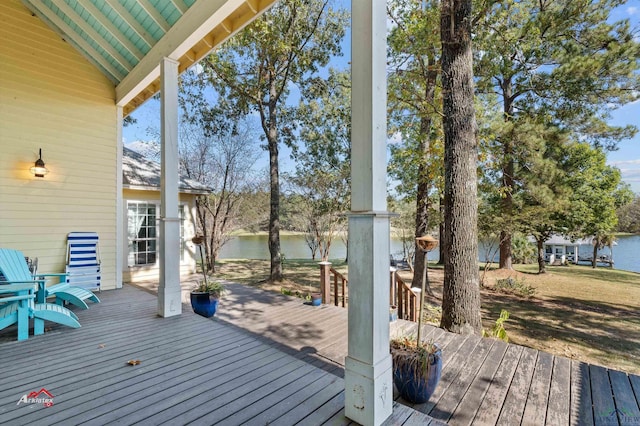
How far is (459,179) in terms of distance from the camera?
4078mm

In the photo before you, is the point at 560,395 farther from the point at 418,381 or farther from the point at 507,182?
the point at 507,182

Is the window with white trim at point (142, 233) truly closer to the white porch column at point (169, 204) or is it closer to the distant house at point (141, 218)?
the distant house at point (141, 218)

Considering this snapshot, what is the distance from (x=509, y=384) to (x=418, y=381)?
2.99ft

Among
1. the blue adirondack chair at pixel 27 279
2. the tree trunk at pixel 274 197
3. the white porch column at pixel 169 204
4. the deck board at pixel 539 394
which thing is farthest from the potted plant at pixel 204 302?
the tree trunk at pixel 274 197

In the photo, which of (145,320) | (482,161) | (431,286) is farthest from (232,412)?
(431,286)

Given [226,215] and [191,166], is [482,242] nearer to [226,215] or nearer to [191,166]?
[226,215]

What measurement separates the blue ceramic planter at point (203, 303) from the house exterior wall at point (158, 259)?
411cm

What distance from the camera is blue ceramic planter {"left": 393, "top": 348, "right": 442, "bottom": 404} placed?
2053 mm

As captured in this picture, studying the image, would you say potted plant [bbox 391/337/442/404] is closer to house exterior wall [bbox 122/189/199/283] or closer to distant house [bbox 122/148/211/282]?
distant house [bbox 122/148/211/282]

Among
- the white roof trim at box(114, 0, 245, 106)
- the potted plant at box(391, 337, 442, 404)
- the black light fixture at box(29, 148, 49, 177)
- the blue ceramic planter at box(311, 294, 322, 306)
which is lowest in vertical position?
the blue ceramic planter at box(311, 294, 322, 306)

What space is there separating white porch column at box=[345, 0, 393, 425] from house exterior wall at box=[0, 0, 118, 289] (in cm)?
559

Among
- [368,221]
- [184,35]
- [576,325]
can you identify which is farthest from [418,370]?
[576,325]

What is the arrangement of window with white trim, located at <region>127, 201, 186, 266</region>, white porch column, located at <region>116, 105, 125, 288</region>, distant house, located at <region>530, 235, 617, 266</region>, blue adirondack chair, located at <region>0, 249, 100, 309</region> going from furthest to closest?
distant house, located at <region>530, 235, 617, 266</region> < window with white trim, located at <region>127, 201, 186, 266</region> < white porch column, located at <region>116, 105, 125, 288</region> < blue adirondack chair, located at <region>0, 249, 100, 309</region>

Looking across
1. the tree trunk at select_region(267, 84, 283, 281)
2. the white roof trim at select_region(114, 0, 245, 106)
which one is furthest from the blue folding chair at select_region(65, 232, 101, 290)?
the tree trunk at select_region(267, 84, 283, 281)
